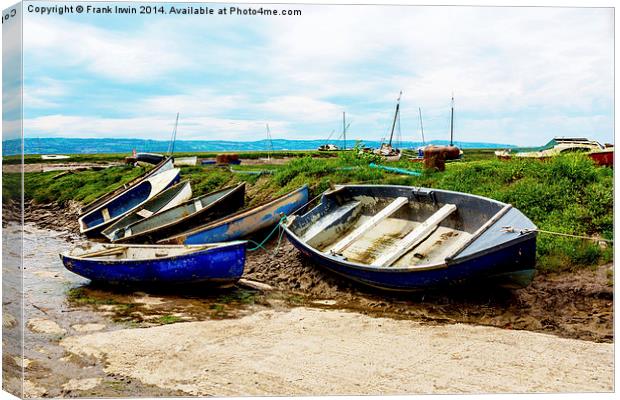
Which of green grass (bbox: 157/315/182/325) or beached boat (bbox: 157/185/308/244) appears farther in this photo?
beached boat (bbox: 157/185/308/244)

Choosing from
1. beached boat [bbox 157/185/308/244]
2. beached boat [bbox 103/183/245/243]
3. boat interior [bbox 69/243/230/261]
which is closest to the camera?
boat interior [bbox 69/243/230/261]

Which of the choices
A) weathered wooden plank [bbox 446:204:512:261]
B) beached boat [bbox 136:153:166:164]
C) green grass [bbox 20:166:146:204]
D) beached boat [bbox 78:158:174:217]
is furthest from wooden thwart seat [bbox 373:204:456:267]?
beached boat [bbox 78:158:174:217]

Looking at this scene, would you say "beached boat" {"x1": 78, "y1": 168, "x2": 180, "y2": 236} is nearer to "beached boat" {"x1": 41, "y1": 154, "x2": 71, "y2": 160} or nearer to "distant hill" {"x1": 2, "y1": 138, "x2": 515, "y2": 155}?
"distant hill" {"x1": 2, "y1": 138, "x2": 515, "y2": 155}

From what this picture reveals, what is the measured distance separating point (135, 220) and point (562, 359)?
8373 millimetres

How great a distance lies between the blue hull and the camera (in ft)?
19.6

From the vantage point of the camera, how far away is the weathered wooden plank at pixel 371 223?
812cm

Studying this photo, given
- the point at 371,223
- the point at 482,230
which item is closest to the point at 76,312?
the point at 371,223

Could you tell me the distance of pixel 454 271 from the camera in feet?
20.6

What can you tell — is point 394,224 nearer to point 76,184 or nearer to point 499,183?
point 499,183

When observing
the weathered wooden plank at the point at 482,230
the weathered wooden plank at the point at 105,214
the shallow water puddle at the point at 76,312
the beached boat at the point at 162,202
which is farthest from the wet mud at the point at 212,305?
the beached boat at the point at 162,202

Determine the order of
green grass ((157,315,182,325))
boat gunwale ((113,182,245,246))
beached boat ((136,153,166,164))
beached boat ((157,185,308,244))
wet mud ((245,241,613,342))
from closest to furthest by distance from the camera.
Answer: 1. wet mud ((245,241,613,342))
2. green grass ((157,315,182,325))
3. beached boat ((136,153,166,164))
4. beached boat ((157,185,308,244))
5. boat gunwale ((113,182,245,246))

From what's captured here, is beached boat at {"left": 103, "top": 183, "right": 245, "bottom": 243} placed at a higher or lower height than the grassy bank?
lower

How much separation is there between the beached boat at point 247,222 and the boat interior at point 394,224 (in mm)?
607

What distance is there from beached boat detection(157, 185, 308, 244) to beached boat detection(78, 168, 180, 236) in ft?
8.17
